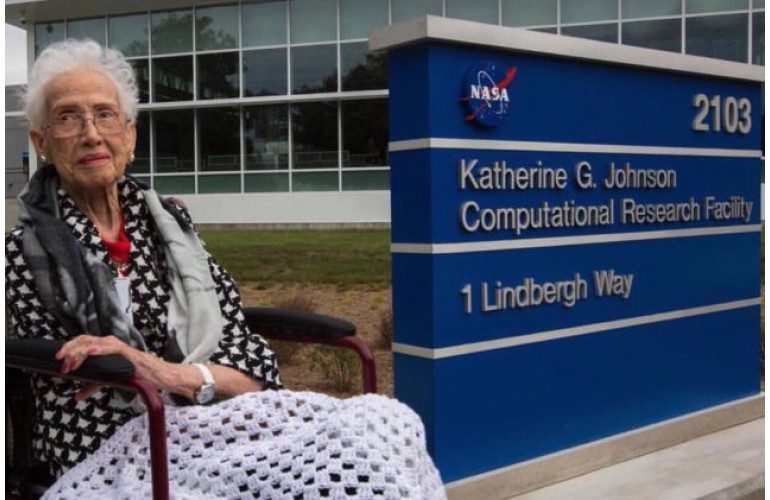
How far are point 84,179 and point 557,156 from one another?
212 cm

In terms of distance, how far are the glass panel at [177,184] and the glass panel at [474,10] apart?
729 cm

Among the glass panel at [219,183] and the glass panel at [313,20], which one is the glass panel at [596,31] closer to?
the glass panel at [313,20]

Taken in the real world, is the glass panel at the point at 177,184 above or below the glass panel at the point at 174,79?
below

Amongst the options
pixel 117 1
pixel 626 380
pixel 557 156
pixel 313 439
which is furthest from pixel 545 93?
pixel 117 1

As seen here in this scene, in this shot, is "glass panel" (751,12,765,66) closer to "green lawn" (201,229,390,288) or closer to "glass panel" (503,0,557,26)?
"glass panel" (503,0,557,26)

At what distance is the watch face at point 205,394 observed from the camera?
2643mm

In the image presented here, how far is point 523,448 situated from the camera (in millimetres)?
4172

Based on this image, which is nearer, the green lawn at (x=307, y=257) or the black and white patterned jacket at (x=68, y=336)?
the black and white patterned jacket at (x=68, y=336)

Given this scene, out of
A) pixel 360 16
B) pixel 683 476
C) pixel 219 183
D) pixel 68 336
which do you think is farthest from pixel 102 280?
pixel 219 183

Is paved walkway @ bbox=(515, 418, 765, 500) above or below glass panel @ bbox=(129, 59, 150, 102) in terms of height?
below

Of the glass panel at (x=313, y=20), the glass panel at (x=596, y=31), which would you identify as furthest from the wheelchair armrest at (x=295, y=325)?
the glass panel at (x=313, y=20)

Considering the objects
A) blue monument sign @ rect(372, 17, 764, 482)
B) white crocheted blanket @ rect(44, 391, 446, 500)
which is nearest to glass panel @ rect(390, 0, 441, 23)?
blue monument sign @ rect(372, 17, 764, 482)

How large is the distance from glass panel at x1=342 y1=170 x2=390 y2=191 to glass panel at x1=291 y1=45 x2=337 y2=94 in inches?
76.8

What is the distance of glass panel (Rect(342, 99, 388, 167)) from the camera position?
73.4 feet
